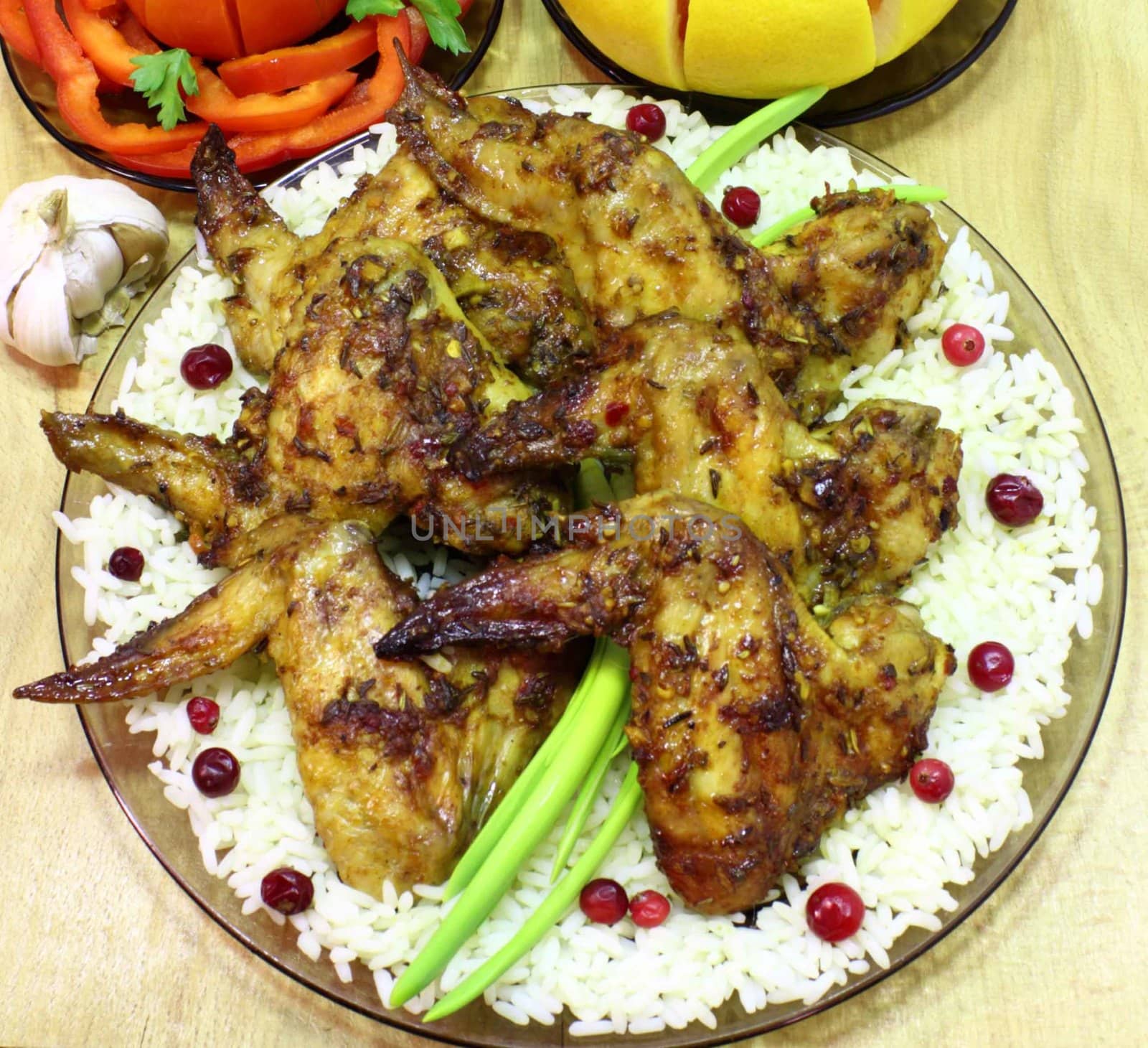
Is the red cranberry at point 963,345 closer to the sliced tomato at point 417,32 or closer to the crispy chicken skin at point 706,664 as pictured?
the crispy chicken skin at point 706,664

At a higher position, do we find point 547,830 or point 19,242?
point 19,242

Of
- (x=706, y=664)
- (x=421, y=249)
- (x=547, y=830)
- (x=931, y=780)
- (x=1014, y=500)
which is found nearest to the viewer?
(x=706, y=664)

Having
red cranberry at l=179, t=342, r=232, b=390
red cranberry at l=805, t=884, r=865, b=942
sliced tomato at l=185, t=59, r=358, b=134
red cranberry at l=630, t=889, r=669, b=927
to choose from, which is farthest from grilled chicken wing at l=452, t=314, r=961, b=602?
sliced tomato at l=185, t=59, r=358, b=134

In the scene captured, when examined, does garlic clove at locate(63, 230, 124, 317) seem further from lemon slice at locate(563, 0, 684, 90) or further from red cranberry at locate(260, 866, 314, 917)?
red cranberry at locate(260, 866, 314, 917)

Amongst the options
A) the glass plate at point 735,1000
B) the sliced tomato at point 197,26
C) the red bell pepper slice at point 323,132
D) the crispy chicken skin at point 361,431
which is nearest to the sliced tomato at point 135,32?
Result: the sliced tomato at point 197,26

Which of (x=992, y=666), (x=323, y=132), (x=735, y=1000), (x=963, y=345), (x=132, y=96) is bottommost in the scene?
(x=735, y=1000)

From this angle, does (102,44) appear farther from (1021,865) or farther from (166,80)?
(1021,865)

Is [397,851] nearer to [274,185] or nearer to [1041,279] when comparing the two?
[274,185]

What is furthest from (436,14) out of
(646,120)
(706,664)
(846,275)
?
(706,664)

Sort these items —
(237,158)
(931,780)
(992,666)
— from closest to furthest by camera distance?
(931,780) → (992,666) → (237,158)
